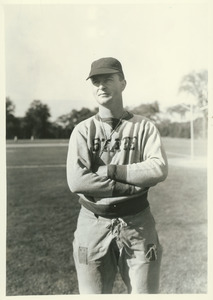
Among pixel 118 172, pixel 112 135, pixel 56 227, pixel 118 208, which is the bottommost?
pixel 56 227

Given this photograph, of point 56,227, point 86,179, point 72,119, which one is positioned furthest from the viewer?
point 56,227

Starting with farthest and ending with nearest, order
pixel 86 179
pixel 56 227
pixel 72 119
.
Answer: pixel 56 227
pixel 72 119
pixel 86 179

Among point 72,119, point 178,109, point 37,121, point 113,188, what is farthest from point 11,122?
point 178,109

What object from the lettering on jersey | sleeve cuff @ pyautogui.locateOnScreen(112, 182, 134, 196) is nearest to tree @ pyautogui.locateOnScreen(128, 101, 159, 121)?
the lettering on jersey

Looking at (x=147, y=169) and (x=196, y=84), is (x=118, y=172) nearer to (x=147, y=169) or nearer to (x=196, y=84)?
(x=147, y=169)

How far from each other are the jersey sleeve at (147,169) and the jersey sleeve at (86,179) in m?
0.02

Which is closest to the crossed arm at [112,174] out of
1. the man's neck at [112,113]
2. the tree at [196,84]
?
the man's neck at [112,113]

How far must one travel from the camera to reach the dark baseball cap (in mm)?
1056

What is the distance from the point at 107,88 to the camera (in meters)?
1.07

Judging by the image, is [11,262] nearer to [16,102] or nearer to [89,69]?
[16,102]

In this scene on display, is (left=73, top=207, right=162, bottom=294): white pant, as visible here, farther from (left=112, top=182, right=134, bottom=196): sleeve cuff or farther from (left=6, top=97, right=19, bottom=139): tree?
(left=6, top=97, right=19, bottom=139): tree

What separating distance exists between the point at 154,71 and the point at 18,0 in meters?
0.51

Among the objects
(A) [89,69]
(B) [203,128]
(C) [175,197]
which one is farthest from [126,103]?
(C) [175,197]

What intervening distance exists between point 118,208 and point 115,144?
19 cm
